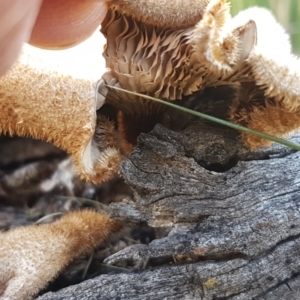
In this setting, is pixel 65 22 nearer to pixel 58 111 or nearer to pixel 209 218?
pixel 58 111

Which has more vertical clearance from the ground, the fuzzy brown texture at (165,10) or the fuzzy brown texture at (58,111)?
the fuzzy brown texture at (165,10)

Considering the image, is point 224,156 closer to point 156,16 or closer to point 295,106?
point 295,106

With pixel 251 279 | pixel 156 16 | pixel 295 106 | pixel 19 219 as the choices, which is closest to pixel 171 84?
pixel 156 16

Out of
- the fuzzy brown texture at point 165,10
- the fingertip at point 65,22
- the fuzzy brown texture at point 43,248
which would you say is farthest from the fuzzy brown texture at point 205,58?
the fuzzy brown texture at point 43,248

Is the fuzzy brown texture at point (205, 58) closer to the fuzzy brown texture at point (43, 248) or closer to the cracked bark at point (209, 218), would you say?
the cracked bark at point (209, 218)

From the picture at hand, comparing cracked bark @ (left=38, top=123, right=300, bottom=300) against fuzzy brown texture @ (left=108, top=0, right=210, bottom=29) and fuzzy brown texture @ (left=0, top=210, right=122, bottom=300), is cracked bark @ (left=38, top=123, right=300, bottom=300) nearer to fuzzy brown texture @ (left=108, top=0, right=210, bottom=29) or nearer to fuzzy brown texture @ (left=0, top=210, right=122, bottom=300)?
fuzzy brown texture @ (left=0, top=210, right=122, bottom=300)

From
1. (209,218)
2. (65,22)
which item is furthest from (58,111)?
(209,218)
